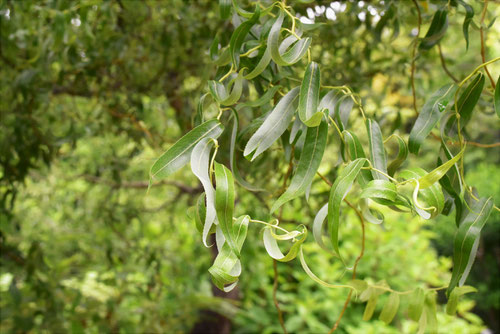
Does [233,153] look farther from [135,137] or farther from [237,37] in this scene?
[135,137]

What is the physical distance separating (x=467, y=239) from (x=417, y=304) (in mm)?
183

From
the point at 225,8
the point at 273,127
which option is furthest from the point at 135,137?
the point at 273,127

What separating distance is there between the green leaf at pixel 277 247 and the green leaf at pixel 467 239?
0.19 metres

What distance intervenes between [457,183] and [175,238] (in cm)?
223

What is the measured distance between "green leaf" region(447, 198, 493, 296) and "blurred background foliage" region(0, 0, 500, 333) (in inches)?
11.7

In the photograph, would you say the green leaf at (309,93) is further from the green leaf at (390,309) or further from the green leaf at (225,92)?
the green leaf at (390,309)

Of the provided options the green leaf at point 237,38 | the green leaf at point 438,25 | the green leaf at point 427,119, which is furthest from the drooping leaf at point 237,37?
the green leaf at point 438,25

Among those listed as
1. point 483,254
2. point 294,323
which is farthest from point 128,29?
point 483,254

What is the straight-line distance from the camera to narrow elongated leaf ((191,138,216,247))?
1.33 ft

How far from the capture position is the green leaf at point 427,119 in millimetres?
546

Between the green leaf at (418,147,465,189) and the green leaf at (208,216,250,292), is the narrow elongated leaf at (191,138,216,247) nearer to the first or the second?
the green leaf at (208,216,250,292)

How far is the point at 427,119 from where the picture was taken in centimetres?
56

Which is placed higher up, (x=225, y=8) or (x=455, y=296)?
(x=225, y=8)

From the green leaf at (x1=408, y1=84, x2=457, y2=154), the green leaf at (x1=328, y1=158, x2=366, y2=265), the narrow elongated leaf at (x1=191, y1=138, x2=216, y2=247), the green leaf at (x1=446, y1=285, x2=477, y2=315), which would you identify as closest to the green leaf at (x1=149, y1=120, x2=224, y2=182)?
the narrow elongated leaf at (x1=191, y1=138, x2=216, y2=247)
